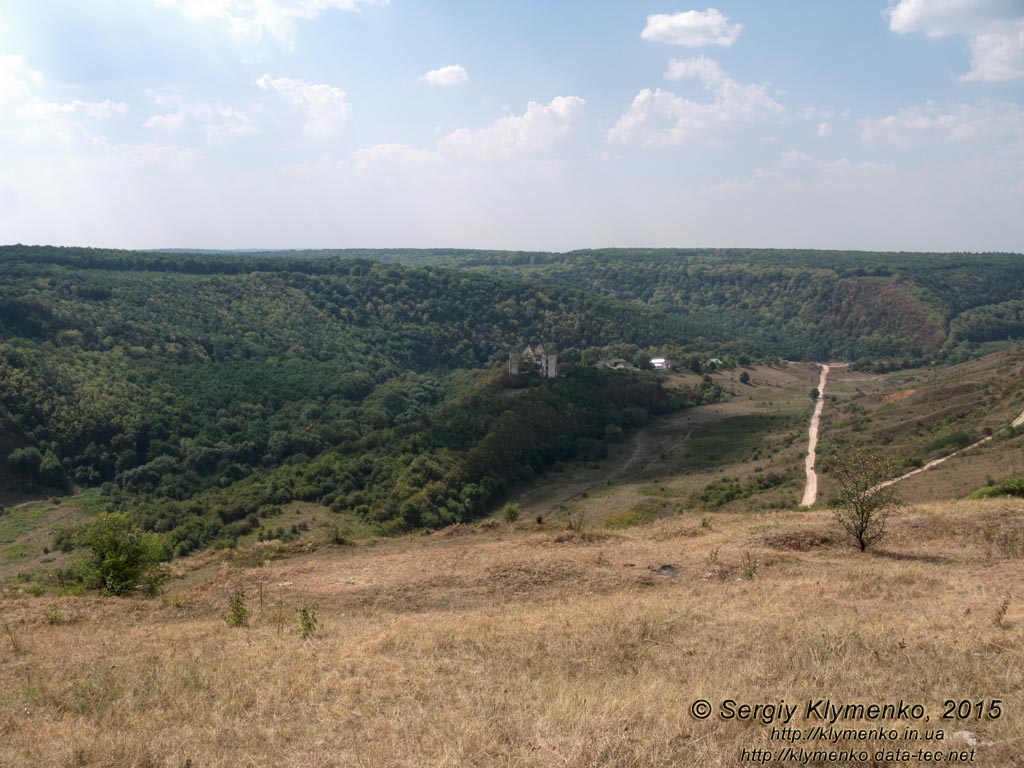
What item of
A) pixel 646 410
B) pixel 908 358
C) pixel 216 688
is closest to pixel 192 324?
pixel 646 410

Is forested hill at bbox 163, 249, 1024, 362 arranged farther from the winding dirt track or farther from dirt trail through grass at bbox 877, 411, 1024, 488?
dirt trail through grass at bbox 877, 411, 1024, 488

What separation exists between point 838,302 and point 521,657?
15506 centimetres

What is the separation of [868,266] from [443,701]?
18227 centimetres

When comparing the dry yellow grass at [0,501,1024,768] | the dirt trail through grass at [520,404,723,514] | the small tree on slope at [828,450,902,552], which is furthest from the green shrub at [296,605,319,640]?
the dirt trail through grass at [520,404,723,514]

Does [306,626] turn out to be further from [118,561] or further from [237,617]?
[118,561]

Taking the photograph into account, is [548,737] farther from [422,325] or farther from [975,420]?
[422,325]

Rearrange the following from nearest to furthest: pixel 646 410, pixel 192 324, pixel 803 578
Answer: pixel 803 578 < pixel 646 410 < pixel 192 324

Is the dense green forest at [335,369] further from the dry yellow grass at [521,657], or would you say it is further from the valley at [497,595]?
the dry yellow grass at [521,657]

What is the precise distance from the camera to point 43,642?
12.4 metres

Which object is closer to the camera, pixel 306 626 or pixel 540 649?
pixel 540 649

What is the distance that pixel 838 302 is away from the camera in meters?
147

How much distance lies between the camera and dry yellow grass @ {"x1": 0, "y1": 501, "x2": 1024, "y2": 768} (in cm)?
717

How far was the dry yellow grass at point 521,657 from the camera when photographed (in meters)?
7.17

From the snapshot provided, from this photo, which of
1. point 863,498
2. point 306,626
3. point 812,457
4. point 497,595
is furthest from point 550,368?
point 306,626
